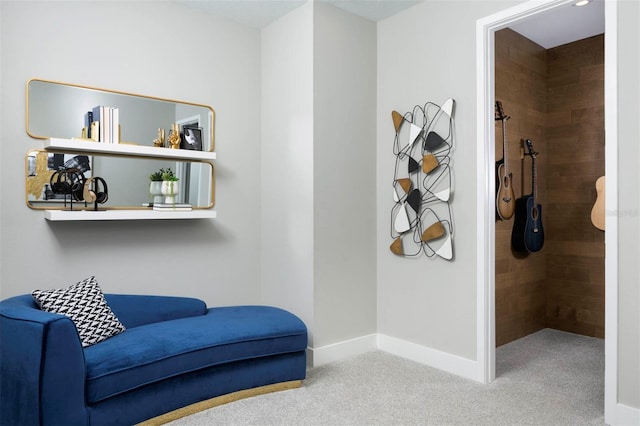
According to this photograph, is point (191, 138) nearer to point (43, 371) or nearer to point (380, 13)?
point (380, 13)

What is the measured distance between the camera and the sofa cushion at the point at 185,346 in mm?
2162

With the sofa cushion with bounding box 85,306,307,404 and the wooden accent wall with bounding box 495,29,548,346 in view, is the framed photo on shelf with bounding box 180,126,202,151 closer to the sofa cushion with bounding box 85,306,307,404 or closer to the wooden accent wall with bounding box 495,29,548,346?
the sofa cushion with bounding box 85,306,307,404

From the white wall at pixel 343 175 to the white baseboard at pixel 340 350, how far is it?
4 centimetres

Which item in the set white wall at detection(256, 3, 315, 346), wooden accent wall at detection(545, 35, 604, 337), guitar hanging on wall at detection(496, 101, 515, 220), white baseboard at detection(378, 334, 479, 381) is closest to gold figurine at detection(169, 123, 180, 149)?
white wall at detection(256, 3, 315, 346)

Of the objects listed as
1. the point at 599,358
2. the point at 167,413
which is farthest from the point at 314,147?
the point at 599,358

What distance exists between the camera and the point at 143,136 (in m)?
3.19

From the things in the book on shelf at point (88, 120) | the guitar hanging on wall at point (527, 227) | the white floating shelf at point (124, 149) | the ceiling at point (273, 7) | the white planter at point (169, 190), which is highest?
the ceiling at point (273, 7)

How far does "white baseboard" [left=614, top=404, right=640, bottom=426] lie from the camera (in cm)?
230

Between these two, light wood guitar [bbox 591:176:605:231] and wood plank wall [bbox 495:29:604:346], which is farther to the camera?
wood plank wall [bbox 495:29:604:346]

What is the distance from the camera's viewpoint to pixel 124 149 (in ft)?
9.68

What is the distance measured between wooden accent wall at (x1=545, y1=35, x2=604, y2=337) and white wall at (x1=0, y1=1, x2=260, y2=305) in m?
2.67

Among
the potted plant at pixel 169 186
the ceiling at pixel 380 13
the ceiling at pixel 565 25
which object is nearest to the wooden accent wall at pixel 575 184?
the ceiling at pixel 565 25

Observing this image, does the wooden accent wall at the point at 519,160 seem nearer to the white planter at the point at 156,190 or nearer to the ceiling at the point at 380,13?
the ceiling at the point at 380,13

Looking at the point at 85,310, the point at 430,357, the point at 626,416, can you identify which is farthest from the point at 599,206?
the point at 85,310
